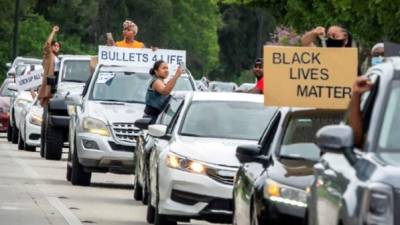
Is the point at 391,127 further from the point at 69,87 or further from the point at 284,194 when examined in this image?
the point at 69,87

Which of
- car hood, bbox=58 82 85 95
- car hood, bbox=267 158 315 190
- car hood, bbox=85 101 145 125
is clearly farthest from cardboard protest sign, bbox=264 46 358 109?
car hood, bbox=58 82 85 95

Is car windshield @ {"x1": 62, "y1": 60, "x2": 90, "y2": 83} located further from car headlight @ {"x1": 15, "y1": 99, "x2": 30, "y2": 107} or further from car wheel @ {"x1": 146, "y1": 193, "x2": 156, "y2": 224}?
car wheel @ {"x1": 146, "y1": 193, "x2": 156, "y2": 224}

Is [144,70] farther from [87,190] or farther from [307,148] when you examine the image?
[307,148]

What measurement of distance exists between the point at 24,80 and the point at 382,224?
3015 centimetres

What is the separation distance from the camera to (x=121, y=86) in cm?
2445

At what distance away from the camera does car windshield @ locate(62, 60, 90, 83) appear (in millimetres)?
32312

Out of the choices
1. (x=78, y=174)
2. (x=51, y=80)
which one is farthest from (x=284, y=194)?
(x=51, y=80)

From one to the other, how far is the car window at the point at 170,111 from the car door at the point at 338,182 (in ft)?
31.7

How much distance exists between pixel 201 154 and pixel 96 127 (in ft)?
23.5

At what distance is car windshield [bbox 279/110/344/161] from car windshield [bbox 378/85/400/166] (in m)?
2.82

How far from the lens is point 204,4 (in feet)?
368

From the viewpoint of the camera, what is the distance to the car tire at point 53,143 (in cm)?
3126

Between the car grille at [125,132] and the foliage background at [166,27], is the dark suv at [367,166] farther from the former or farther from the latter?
the foliage background at [166,27]

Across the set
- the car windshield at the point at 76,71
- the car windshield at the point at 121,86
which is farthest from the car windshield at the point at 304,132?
the car windshield at the point at 76,71
